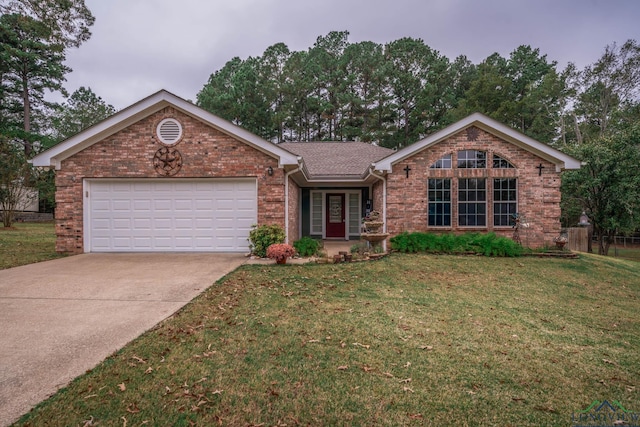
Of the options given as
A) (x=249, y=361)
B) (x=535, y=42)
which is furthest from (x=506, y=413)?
(x=535, y=42)

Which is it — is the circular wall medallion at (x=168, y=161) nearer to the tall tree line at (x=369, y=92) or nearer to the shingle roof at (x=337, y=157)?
the shingle roof at (x=337, y=157)

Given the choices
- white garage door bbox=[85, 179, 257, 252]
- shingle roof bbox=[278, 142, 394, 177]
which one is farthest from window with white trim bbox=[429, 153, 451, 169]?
white garage door bbox=[85, 179, 257, 252]

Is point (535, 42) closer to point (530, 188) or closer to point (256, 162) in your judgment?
point (530, 188)

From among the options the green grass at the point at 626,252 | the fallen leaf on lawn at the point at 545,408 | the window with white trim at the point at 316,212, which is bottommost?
the green grass at the point at 626,252

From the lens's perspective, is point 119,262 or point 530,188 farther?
point 530,188

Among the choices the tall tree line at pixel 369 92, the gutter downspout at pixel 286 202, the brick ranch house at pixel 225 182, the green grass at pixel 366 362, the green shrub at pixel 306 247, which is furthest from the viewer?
the tall tree line at pixel 369 92

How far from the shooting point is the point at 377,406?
2.34m

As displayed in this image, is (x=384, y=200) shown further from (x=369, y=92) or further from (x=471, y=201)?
(x=369, y=92)

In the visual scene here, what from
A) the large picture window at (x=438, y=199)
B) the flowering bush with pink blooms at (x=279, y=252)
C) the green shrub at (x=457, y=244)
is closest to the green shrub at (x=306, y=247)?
the flowering bush with pink blooms at (x=279, y=252)

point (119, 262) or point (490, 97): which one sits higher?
point (490, 97)

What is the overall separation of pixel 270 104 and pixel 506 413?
26.8 metres

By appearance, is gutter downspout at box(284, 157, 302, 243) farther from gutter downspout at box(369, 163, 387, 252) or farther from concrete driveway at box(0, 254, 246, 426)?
gutter downspout at box(369, 163, 387, 252)

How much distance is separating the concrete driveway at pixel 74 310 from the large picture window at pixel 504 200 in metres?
8.27

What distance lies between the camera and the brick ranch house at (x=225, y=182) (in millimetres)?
9234
